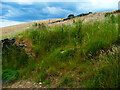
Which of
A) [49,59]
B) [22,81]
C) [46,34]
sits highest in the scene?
[46,34]

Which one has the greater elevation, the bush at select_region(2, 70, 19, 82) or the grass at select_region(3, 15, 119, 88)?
the grass at select_region(3, 15, 119, 88)

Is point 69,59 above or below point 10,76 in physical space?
above

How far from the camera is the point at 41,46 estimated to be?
223 inches

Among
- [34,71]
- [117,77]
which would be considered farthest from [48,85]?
[117,77]

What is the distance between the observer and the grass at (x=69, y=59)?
2816 mm

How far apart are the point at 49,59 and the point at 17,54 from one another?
205 centimetres

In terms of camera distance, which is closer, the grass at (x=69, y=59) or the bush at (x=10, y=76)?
the grass at (x=69, y=59)

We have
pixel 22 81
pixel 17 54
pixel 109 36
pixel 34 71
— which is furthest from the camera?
pixel 17 54

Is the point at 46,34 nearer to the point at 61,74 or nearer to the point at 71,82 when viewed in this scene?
the point at 61,74

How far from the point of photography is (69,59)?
4312 millimetres

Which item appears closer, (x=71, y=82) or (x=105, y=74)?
(x=105, y=74)

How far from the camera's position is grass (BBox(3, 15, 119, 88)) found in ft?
9.24

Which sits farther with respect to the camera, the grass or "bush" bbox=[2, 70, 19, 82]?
"bush" bbox=[2, 70, 19, 82]

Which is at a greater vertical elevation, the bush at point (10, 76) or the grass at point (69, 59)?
the grass at point (69, 59)
